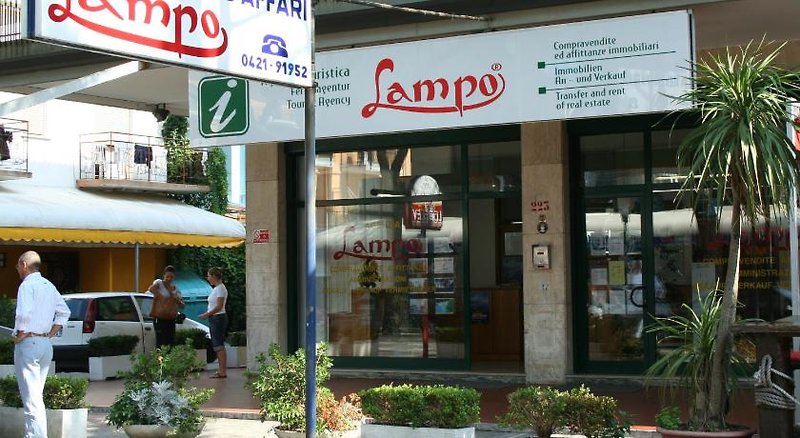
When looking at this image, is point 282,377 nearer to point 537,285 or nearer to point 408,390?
point 408,390

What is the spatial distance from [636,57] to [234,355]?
996 centimetres

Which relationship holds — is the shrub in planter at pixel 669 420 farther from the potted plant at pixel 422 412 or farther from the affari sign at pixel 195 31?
the affari sign at pixel 195 31

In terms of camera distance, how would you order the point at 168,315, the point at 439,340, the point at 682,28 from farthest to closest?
1. the point at 168,315
2. the point at 439,340
3. the point at 682,28

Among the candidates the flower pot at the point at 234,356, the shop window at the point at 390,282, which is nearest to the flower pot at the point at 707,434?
the shop window at the point at 390,282

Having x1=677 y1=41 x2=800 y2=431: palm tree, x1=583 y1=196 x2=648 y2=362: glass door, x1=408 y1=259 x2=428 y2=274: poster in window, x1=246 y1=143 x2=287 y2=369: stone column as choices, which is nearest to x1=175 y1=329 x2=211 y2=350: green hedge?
x1=246 y1=143 x2=287 y2=369: stone column

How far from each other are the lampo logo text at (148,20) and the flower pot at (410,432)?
12.2 ft

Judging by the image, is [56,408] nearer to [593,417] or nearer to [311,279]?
[311,279]

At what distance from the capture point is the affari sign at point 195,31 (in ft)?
21.8

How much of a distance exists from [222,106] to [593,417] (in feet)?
22.8

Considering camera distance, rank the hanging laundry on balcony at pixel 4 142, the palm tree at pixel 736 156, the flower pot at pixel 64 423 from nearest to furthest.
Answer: the palm tree at pixel 736 156 < the flower pot at pixel 64 423 < the hanging laundry on balcony at pixel 4 142

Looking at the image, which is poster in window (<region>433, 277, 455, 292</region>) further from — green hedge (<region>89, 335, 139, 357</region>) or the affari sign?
the affari sign

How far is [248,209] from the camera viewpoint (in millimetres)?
16531

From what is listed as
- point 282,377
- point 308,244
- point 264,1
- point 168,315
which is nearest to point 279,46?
point 264,1

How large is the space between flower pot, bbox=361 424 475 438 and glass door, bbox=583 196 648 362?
219 inches
